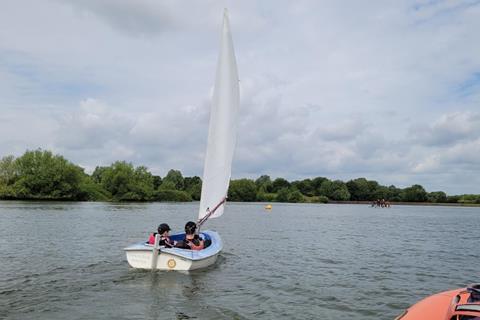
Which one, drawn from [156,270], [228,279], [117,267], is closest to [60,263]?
[117,267]

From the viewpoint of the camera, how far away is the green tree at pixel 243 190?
158m

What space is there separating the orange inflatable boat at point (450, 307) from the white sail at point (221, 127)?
11.7 meters

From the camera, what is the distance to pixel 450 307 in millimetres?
7969

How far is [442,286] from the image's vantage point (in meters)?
16.8

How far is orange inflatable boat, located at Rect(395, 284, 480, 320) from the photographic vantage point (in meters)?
7.54

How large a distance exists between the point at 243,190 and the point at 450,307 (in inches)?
5921

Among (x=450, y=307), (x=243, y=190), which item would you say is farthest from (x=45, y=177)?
(x=450, y=307)

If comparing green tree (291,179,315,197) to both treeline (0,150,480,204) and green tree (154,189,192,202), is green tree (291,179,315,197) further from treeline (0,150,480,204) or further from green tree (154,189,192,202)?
green tree (154,189,192,202)

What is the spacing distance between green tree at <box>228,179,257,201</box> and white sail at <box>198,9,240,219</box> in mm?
138291

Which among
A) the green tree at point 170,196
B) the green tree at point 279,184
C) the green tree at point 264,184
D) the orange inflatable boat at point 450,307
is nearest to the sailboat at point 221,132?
the orange inflatable boat at point 450,307

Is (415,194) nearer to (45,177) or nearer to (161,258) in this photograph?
(45,177)

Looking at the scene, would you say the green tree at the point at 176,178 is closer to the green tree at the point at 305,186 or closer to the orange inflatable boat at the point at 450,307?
the green tree at the point at 305,186

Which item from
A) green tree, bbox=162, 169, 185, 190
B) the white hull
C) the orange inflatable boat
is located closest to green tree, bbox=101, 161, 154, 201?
green tree, bbox=162, 169, 185, 190

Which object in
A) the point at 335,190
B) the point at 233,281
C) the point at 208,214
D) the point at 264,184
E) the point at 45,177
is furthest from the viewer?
the point at 264,184
